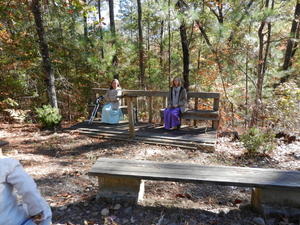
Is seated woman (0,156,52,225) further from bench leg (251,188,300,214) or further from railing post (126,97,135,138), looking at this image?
railing post (126,97,135,138)

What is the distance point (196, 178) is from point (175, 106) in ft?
11.3

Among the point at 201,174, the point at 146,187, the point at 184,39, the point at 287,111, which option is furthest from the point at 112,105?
the point at 287,111

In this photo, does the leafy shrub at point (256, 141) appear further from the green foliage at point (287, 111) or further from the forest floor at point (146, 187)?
the green foliage at point (287, 111)

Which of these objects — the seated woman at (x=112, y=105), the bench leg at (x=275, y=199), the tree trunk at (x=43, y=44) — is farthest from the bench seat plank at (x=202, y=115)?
the tree trunk at (x=43, y=44)

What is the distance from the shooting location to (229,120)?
29.3 ft

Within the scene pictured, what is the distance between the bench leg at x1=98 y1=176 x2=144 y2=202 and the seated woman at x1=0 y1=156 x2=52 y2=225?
4.28 feet

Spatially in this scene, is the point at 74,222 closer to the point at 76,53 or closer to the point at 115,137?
the point at 115,137

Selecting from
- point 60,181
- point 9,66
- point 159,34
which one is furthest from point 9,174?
point 159,34

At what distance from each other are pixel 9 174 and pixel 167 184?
244cm

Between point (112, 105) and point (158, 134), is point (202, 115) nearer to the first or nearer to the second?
point (158, 134)

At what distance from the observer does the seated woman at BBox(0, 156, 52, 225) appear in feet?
4.34

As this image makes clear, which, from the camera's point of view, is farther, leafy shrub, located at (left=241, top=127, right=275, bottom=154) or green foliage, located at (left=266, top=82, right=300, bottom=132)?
green foliage, located at (left=266, top=82, right=300, bottom=132)

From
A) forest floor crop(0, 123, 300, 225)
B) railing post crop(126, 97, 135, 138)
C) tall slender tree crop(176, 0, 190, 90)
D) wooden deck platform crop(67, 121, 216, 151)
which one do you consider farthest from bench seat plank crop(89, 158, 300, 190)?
tall slender tree crop(176, 0, 190, 90)

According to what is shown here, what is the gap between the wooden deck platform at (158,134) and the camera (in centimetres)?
489
